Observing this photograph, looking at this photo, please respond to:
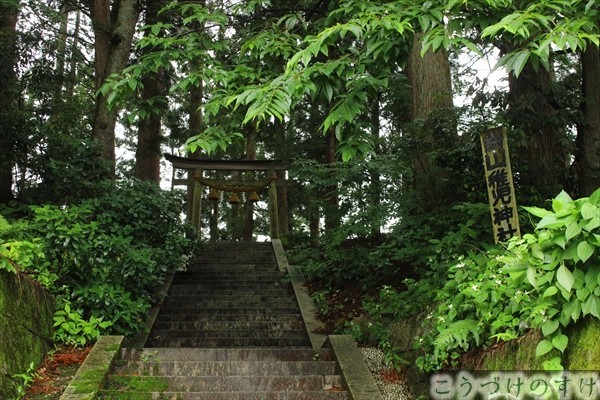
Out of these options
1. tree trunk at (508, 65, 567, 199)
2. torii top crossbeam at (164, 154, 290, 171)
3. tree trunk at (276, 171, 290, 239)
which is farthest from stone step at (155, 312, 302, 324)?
torii top crossbeam at (164, 154, 290, 171)

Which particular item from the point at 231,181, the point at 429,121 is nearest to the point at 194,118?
the point at 231,181

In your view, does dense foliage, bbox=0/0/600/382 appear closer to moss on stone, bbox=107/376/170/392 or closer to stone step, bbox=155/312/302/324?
stone step, bbox=155/312/302/324

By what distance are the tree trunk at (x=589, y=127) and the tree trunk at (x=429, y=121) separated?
178 cm

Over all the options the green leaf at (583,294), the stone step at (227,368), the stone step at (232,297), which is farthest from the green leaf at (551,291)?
the stone step at (232,297)

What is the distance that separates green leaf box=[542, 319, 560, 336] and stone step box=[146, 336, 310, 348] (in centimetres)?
473

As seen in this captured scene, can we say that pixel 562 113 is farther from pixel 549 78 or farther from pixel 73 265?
pixel 73 265

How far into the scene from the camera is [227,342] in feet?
25.5

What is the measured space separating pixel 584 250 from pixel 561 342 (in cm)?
55

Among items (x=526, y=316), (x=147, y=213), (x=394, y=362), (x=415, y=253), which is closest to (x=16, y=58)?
(x=147, y=213)

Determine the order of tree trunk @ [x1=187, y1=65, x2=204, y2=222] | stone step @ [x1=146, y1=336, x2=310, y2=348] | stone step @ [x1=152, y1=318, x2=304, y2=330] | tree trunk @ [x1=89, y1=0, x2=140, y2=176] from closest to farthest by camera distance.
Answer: stone step @ [x1=146, y1=336, x2=310, y2=348] → stone step @ [x1=152, y1=318, x2=304, y2=330] → tree trunk @ [x1=89, y1=0, x2=140, y2=176] → tree trunk @ [x1=187, y1=65, x2=204, y2=222]

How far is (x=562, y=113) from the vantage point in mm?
7559

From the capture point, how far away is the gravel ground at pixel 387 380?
5.05 metres

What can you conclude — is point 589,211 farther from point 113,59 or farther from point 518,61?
point 113,59

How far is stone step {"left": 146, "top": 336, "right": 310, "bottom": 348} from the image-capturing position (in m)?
7.61
